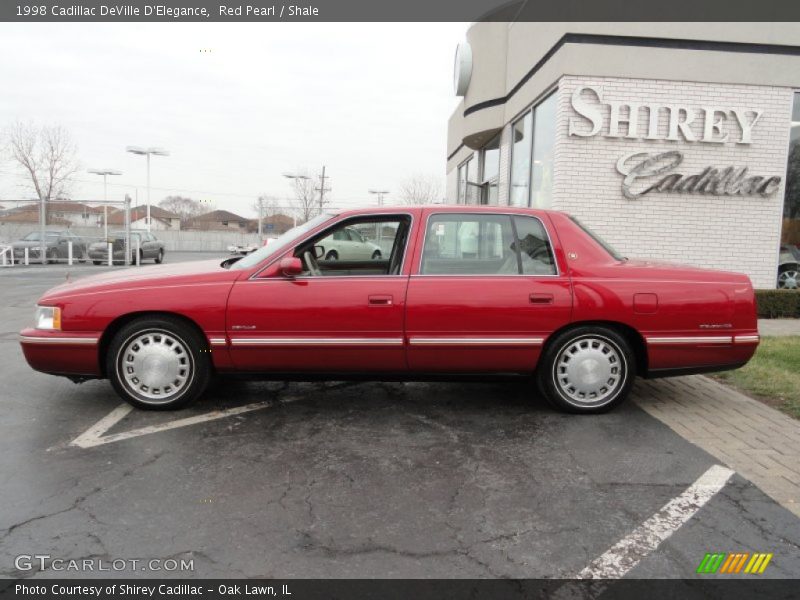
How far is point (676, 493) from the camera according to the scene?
321 centimetres

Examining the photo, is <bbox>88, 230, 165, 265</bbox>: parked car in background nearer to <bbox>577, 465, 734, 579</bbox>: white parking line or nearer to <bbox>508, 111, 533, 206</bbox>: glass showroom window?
<bbox>508, 111, 533, 206</bbox>: glass showroom window

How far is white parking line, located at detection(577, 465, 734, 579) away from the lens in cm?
249

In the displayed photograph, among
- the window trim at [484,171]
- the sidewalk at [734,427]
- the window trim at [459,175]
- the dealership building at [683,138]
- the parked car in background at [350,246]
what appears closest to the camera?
the sidewalk at [734,427]

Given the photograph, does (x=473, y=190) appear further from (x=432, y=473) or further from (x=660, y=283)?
(x=432, y=473)

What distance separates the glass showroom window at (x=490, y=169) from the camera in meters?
15.8

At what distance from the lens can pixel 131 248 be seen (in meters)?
23.3

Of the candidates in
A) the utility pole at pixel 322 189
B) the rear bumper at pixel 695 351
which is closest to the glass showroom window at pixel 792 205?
the rear bumper at pixel 695 351

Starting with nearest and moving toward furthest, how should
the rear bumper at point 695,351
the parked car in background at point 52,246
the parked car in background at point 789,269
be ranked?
the rear bumper at point 695,351 < the parked car in background at point 789,269 < the parked car in background at point 52,246

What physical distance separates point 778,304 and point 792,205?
2037 mm

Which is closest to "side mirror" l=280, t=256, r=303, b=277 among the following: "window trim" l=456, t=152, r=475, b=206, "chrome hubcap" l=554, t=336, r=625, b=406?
"chrome hubcap" l=554, t=336, r=625, b=406

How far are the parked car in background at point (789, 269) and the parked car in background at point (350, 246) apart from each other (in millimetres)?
8599

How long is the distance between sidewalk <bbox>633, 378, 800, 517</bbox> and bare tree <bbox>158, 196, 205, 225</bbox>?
3664 inches

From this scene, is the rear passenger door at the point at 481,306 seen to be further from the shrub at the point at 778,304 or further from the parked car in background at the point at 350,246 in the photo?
the shrub at the point at 778,304
